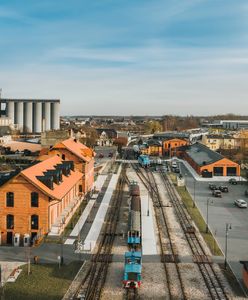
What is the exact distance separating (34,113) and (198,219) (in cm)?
13621

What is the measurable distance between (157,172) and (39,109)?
101m

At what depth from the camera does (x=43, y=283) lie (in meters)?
25.5

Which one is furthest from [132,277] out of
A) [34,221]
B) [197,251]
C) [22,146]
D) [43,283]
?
[22,146]

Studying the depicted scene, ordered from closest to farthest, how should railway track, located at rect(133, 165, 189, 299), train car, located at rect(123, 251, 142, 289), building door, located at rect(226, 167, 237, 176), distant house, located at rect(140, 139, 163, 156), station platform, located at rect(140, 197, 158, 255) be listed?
train car, located at rect(123, 251, 142, 289)
railway track, located at rect(133, 165, 189, 299)
station platform, located at rect(140, 197, 158, 255)
building door, located at rect(226, 167, 237, 176)
distant house, located at rect(140, 139, 163, 156)

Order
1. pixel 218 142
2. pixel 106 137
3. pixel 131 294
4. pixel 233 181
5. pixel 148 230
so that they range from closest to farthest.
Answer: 1. pixel 131 294
2. pixel 148 230
3. pixel 233 181
4. pixel 218 142
5. pixel 106 137

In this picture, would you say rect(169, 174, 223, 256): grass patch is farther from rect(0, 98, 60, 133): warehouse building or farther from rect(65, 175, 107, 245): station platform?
rect(0, 98, 60, 133): warehouse building

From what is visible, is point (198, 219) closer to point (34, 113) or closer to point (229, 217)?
point (229, 217)

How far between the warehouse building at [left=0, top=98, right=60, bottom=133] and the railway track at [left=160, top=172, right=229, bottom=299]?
12393cm

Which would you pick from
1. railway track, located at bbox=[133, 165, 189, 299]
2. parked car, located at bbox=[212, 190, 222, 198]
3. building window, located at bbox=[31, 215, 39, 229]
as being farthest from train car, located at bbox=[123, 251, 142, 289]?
parked car, located at bbox=[212, 190, 222, 198]

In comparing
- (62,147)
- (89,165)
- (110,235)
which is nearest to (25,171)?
(110,235)

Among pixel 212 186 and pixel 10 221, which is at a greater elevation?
pixel 10 221

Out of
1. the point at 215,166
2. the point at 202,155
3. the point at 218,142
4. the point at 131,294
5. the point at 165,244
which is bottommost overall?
the point at 131,294

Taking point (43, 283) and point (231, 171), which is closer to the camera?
point (43, 283)

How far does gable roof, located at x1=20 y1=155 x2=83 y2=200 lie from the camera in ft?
115
